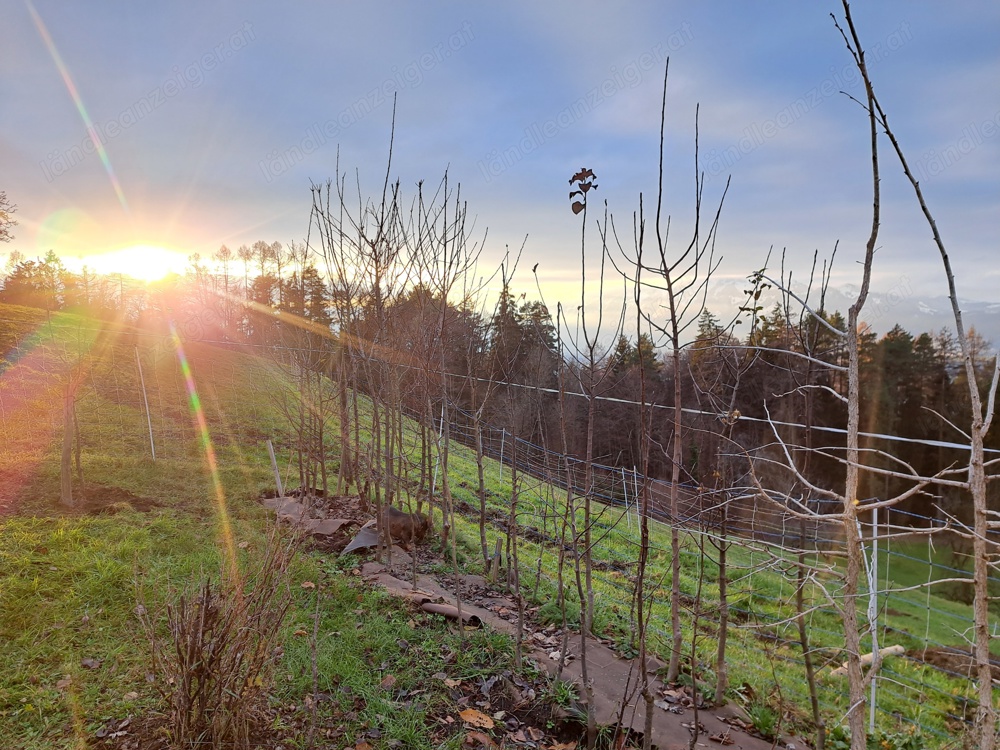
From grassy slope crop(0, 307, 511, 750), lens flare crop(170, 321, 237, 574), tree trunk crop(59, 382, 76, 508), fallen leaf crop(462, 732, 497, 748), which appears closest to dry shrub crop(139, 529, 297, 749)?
grassy slope crop(0, 307, 511, 750)

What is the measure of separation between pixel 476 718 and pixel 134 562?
2452 millimetres

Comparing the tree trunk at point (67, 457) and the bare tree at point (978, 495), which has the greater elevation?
the bare tree at point (978, 495)

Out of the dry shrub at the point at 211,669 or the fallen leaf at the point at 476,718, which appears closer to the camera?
the dry shrub at the point at 211,669

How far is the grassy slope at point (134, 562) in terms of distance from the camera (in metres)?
3.33

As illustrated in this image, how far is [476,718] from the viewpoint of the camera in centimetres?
329

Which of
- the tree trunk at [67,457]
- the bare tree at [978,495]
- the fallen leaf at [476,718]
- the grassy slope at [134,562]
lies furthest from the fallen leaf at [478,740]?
the tree trunk at [67,457]

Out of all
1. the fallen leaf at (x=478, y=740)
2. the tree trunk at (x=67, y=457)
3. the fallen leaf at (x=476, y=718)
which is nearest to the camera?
the fallen leaf at (x=478, y=740)

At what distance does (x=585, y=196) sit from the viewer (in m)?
2.91

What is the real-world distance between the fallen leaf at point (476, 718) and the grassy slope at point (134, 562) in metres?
1.06

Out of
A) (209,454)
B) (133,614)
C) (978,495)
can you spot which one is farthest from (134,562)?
(209,454)

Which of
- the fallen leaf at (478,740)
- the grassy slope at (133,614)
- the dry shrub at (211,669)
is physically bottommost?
the fallen leaf at (478,740)

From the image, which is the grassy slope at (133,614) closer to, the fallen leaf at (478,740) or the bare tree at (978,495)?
the fallen leaf at (478,740)

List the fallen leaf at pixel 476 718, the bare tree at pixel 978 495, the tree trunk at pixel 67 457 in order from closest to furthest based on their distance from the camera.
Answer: the bare tree at pixel 978 495, the fallen leaf at pixel 476 718, the tree trunk at pixel 67 457

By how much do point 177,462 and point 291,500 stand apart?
226 cm
